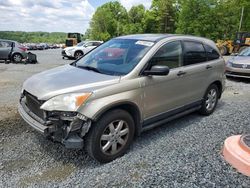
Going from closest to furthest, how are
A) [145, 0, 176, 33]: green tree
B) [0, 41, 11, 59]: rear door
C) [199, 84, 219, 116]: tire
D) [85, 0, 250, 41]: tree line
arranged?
[199, 84, 219, 116]: tire, [0, 41, 11, 59]: rear door, [85, 0, 250, 41]: tree line, [145, 0, 176, 33]: green tree

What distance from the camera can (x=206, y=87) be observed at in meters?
5.22

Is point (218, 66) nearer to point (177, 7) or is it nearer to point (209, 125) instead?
point (209, 125)

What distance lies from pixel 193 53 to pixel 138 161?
2.45 m

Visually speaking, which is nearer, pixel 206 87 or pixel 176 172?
pixel 176 172

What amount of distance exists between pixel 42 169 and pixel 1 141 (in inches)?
46.9

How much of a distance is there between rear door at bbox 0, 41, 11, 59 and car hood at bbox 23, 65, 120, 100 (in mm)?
14076

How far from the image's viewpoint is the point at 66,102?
10.2 feet

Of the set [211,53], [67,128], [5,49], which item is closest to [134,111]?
[67,128]

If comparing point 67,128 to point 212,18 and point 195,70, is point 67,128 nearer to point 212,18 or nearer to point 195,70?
point 195,70

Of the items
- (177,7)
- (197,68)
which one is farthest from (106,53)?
(177,7)

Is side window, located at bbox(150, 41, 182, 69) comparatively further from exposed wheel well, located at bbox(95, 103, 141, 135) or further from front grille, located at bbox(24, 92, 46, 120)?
front grille, located at bbox(24, 92, 46, 120)

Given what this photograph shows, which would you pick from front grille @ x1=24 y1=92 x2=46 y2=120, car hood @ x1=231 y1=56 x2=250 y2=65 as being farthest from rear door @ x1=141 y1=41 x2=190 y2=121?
car hood @ x1=231 y1=56 x2=250 y2=65

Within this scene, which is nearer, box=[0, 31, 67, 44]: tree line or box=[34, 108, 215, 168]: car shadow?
box=[34, 108, 215, 168]: car shadow

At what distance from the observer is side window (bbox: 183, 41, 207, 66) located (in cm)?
468
